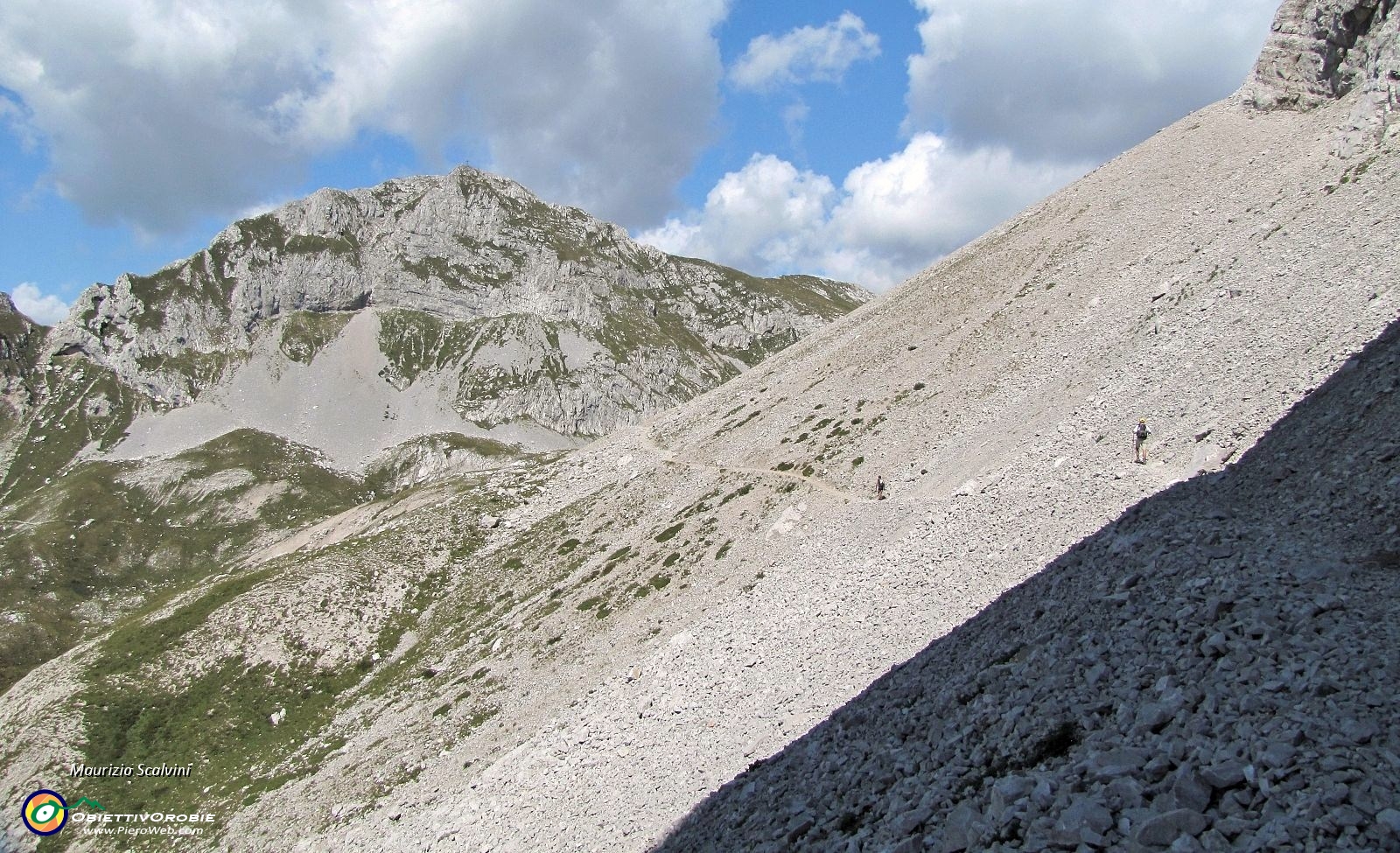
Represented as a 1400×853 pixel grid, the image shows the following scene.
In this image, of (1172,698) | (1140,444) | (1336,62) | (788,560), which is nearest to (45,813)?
(788,560)

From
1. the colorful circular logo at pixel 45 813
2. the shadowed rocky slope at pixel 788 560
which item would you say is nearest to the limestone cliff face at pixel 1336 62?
the shadowed rocky slope at pixel 788 560

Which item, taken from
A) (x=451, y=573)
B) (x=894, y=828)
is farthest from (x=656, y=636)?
(x=451, y=573)

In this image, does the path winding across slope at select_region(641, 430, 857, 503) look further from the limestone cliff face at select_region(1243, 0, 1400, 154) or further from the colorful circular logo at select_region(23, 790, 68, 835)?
the colorful circular logo at select_region(23, 790, 68, 835)

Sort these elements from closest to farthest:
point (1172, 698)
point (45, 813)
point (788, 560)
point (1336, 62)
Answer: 1. point (1172, 698)
2. point (788, 560)
3. point (45, 813)
4. point (1336, 62)

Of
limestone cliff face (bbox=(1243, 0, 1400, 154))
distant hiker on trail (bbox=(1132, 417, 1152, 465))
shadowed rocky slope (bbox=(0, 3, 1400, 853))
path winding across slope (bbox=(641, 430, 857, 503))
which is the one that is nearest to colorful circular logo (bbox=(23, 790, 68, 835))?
shadowed rocky slope (bbox=(0, 3, 1400, 853))

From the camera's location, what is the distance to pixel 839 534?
4272 centimetres

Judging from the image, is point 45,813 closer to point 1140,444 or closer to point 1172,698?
point 1172,698

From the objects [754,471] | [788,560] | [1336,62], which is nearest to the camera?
[788,560]

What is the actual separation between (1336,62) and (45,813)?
115 metres

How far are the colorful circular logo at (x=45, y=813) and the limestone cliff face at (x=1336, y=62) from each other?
323 ft

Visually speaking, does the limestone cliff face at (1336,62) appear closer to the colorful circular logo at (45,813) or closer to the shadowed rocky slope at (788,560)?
the shadowed rocky slope at (788,560)

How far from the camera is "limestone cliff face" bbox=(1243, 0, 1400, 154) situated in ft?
161

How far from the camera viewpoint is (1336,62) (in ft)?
202

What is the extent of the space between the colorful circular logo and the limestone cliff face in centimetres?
9840
